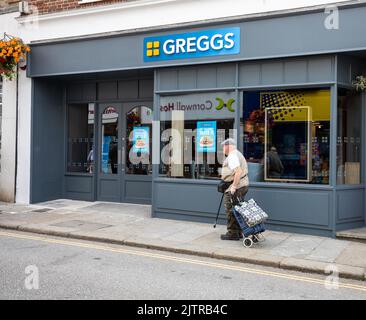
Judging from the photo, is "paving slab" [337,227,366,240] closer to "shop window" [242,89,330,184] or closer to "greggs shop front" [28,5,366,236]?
"greggs shop front" [28,5,366,236]

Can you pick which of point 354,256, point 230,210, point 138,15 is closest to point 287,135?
point 230,210

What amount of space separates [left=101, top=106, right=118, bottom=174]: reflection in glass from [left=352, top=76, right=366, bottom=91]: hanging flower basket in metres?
6.21

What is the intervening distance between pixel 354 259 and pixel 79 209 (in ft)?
22.9

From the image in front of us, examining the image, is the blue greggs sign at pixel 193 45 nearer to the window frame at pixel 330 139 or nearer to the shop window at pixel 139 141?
the window frame at pixel 330 139

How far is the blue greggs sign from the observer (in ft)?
32.5

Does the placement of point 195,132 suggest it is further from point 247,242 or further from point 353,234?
point 353,234

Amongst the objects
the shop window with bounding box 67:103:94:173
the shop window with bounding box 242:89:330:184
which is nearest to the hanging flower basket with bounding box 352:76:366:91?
the shop window with bounding box 242:89:330:184

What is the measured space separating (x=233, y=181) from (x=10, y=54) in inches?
274

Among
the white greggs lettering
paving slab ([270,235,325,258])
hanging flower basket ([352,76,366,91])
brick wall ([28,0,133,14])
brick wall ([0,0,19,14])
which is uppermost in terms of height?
brick wall ([0,0,19,14])

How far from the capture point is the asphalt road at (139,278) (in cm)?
564

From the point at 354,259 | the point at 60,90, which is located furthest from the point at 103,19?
the point at 354,259

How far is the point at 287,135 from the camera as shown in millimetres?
9703

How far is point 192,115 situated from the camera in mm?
10742

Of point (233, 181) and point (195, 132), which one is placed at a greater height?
point (195, 132)
